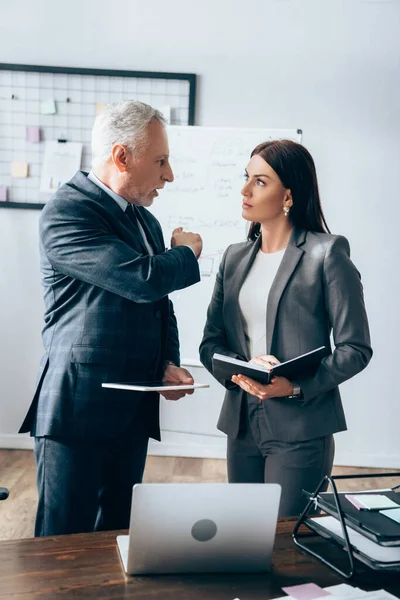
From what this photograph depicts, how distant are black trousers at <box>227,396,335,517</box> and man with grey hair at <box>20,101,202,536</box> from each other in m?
0.21

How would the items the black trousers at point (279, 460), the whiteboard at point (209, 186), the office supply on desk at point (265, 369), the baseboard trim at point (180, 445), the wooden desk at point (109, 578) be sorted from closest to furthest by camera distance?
the wooden desk at point (109, 578)
the office supply on desk at point (265, 369)
the black trousers at point (279, 460)
the whiteboard at point (209, 186)
the baseboard trim at point (180, 445)

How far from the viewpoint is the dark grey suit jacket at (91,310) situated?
161cm

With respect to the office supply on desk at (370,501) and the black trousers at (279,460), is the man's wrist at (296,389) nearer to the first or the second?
the black trousers at (279,460)

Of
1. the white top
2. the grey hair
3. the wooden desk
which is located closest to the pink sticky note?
the wooden desk

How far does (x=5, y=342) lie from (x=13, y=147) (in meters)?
1.13

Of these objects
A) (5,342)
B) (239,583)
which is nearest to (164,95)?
(5,342)

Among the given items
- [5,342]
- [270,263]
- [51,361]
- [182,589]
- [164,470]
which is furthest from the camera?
[5,342]

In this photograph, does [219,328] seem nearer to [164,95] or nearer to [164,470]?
[164,470]

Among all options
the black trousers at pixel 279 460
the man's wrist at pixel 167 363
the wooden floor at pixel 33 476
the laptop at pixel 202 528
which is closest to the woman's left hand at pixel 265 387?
the black trousers at pixel 279 460

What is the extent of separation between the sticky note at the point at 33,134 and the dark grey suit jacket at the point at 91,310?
2174 millimetres

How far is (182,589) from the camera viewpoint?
98 cm

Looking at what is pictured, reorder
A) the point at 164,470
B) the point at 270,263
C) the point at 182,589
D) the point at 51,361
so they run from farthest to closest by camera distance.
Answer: the point at 164,470 < the point at 270,263 < the point at 51,361 < the point at 182,589

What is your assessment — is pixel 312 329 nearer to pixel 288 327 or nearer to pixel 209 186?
pixel 288 327

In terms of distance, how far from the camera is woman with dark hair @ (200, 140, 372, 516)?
1663 mm
